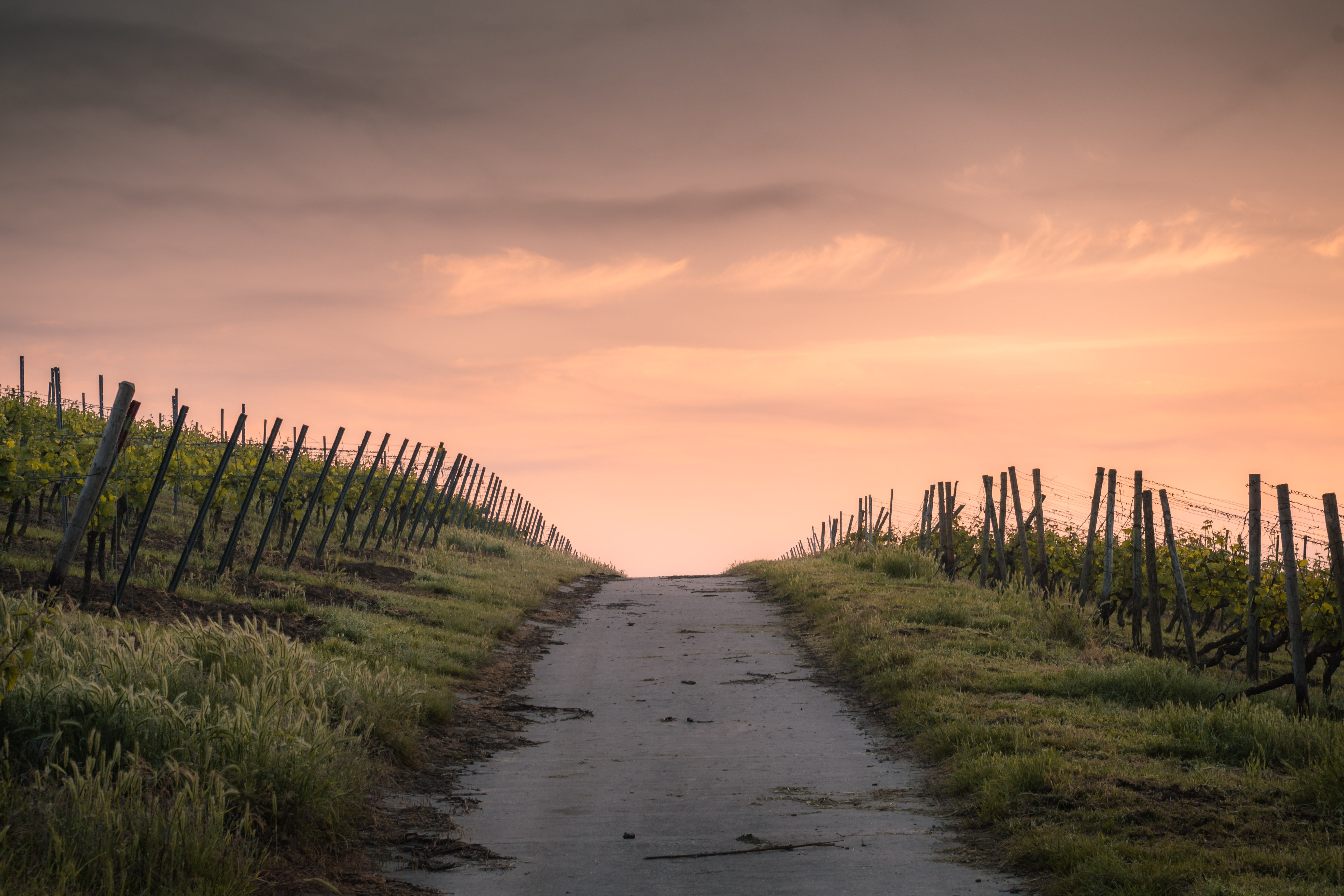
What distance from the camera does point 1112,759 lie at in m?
6.81

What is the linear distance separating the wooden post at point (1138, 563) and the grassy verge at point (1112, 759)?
2.39 m

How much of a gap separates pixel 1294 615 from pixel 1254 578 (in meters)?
2.92

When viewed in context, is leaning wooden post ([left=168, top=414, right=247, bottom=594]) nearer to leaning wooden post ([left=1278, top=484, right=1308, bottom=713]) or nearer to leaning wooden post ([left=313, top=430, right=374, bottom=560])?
leaning wooden post ([left=313, top=430, right=374, bottom=560])

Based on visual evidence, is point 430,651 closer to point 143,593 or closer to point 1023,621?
point 143,593

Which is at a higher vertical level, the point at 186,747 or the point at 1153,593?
the point at 1153,593

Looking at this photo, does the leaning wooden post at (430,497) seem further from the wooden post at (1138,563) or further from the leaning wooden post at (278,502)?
the wooden post at (1138,563)

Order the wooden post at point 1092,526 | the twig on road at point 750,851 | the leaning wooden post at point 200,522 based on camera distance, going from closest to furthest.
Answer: the twig on road at point 750,851, the leaning wooden post at point 200,522, the wooden post at point 1092,526

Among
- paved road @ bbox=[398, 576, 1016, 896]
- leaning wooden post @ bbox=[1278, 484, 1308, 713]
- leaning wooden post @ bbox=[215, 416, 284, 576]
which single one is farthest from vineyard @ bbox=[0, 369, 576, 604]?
leaning wooden post @ bbox=[1278, 484, 1308, 713]

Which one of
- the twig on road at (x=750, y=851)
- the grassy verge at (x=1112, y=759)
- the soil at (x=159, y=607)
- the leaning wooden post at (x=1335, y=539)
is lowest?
the twig on road at (x=750, y=851)

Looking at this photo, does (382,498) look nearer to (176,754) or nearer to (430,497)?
(430,497)

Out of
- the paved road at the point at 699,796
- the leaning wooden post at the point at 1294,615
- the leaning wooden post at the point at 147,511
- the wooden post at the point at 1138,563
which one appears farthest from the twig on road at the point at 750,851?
the wooden post at the point at 1138,563

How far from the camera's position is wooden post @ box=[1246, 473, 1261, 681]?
10.7 metres

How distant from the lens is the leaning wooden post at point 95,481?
9.01 meters

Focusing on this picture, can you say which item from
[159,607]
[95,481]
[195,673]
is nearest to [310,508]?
[159,607]
